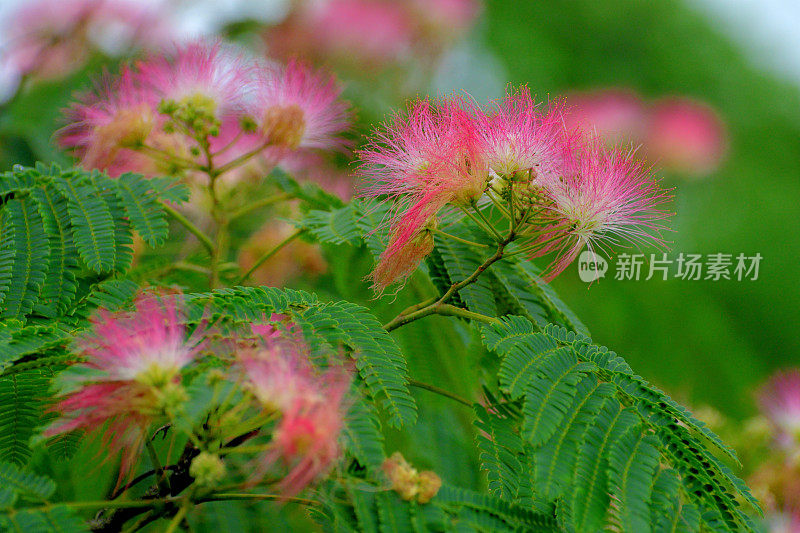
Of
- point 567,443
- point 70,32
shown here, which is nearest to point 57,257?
point 567,443

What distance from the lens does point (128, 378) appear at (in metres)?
1.08

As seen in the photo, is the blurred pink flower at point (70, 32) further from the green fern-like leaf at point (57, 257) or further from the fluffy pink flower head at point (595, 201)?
the fluffy pink flower head at point (595, 201)

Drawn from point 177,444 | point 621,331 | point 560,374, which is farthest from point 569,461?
point 621,331

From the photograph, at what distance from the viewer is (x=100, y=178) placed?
1.71 m

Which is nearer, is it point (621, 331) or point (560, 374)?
point (560, 374)

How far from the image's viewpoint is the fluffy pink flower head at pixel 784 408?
2.61 meters

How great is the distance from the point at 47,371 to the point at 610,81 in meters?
4.63

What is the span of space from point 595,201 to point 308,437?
701mm

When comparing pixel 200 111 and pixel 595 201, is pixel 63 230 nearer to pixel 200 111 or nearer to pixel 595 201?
pixel 200 111

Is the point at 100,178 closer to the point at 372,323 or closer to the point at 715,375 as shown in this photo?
the point at 372,323

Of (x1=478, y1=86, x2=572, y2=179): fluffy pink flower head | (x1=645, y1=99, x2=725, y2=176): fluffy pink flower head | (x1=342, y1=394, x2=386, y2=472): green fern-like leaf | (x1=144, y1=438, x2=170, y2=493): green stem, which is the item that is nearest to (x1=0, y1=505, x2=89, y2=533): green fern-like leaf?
(x1=144, y1=438, x2=170, y2=493): green stem

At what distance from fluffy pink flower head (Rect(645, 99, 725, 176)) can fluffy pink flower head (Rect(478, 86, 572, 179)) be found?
3120 millimetres

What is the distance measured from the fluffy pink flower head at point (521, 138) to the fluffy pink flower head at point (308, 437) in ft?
1.78

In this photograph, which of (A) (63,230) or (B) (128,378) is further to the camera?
(A) (63,230)
